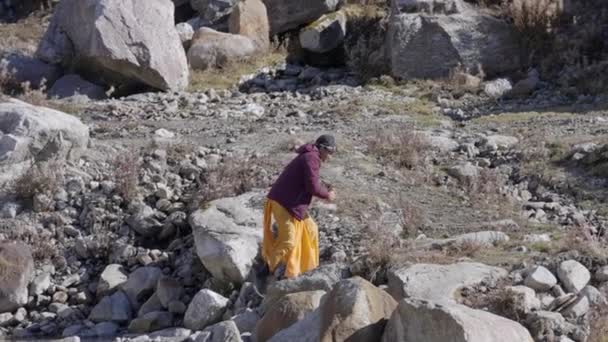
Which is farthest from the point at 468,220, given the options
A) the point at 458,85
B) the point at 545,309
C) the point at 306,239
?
the point at 458,85

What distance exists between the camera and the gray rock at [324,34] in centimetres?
1827

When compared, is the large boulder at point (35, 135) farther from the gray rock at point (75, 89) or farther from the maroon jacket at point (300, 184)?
the maroon jacket at point (300, 184)

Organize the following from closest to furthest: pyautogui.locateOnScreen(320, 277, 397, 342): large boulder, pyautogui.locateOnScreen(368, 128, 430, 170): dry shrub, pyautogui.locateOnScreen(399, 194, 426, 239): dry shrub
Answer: pyautogui.locateOnScreen(320, 277, 397, 342): large boulder → pyautogui.locateOnScreen(399, 194, 426, 239): dry shrub → pyautogui.locateOnScreen(368, 128, 430, 170): dry shrub

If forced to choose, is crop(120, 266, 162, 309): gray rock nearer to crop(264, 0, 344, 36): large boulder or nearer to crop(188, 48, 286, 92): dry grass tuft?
crop(188, 48, 286, 92): dry grass tuft

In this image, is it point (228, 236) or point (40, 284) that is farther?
point (40, 284)

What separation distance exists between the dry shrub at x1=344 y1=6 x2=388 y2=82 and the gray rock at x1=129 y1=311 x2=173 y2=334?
7.77 meters

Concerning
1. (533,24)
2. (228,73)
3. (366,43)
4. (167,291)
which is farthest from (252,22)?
(167,291)

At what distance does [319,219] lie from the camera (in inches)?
432

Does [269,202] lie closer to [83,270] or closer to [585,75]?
[83,270]

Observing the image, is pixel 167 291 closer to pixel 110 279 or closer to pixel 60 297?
pixel 110 279

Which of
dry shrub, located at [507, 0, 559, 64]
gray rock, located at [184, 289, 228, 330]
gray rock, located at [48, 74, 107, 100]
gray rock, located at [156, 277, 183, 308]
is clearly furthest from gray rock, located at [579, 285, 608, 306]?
gray rock, located at [48, 74, 107, 100]

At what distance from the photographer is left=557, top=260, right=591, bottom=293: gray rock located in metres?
8.54

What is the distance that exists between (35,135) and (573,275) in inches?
248

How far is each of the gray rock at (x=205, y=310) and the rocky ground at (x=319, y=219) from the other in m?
0.03
